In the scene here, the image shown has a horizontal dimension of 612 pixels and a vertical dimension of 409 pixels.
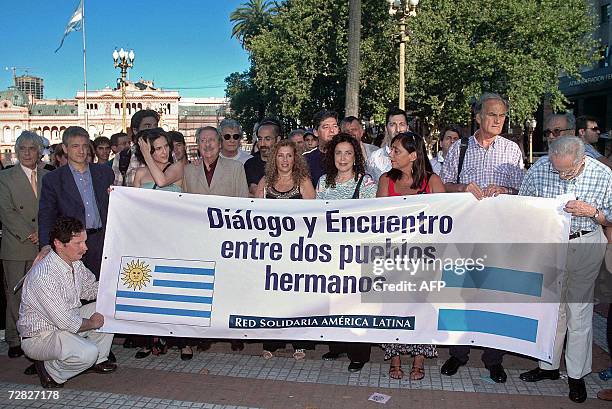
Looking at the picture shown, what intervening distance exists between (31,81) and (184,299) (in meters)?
207

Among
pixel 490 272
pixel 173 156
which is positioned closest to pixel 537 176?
pixel 490 272

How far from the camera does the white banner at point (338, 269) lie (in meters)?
4.50

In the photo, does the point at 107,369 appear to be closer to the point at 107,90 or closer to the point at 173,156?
the point at 173,156

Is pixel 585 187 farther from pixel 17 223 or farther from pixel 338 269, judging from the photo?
pixel 17 223

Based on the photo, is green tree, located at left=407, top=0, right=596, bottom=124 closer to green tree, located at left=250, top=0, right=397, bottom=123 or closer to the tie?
green tree, located at left=250, top=0, right=397, bottom=123

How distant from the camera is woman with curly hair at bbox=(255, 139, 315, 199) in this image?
519 cm

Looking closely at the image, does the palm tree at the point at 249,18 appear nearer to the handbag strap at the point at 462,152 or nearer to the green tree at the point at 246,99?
the green tree at the point at 246,99

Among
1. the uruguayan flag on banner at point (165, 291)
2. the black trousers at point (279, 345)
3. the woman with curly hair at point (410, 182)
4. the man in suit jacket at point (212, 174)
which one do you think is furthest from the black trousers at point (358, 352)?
the man in suit jacket at point (212, 174)

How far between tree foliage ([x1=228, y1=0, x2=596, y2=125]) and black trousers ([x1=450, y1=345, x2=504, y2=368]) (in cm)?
2027

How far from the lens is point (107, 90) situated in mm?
133000

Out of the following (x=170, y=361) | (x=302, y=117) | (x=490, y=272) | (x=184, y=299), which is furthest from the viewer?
(x=302, y=117)

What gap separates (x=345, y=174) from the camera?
5145 mm

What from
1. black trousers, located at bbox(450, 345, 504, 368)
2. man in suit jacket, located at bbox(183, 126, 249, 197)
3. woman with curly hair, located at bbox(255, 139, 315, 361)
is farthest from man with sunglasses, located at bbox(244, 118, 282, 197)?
black trousers, located at bbox(450, 345, 504, 368)

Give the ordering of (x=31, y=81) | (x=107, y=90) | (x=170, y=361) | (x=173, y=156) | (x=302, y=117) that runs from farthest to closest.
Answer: (x=31, y=81)
(x=107, y=90)
(x=302, y=117)
(x=173, y=156)
(x=170, y=361)
